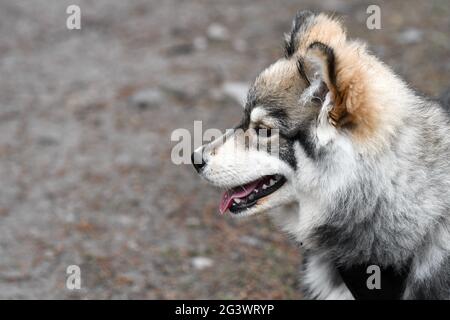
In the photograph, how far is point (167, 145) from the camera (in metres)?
6.32

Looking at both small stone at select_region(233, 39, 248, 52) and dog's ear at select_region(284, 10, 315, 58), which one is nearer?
dog's ear at select_region(284, 10, 315, 58)

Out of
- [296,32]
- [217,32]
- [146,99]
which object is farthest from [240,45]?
[296,32]

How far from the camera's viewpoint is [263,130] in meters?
3.41

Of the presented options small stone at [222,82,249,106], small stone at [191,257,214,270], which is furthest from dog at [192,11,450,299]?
small stone at [222,82,249,106]

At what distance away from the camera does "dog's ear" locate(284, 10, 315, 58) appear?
12.4ft

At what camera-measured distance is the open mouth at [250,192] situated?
3471 mm

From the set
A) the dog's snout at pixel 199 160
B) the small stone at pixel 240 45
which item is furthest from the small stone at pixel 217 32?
the dog's snout at pixel 199 160

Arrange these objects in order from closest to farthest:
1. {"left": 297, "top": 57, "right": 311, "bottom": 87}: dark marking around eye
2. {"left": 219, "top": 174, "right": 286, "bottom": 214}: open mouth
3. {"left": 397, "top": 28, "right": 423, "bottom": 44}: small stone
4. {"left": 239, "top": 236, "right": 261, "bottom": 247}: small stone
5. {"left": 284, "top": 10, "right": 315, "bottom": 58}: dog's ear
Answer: {"left": 297, "top": 57, "right": 311, "bottom": 87}: dark marking around eye
{"left": 219, "top": 174, "right": 286, "bottom": 214}: open mouth
{"left": 284, "top": 10, "right": 315, "bottom": 58}: dog's ear
{"left": 239, "top": 236, "right": 261, "bottom": 247}: small stone
{"left": 397, "top": 28, "right": 423, "bottom": 44}: small stone

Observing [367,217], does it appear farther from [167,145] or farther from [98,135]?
[98,135]

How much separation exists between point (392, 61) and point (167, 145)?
2657 millimetres

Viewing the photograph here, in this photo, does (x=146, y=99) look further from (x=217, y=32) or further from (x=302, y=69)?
(x=302, y=69)

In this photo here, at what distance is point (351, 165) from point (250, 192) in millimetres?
644

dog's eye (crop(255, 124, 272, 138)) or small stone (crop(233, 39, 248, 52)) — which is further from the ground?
small stone (crop(233, 39, 248, 52))

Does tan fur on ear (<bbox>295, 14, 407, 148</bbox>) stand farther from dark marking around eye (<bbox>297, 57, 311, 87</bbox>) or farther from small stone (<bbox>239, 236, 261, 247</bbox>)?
small stone (<bbox>239, 236, 261, 247</bbox>)
